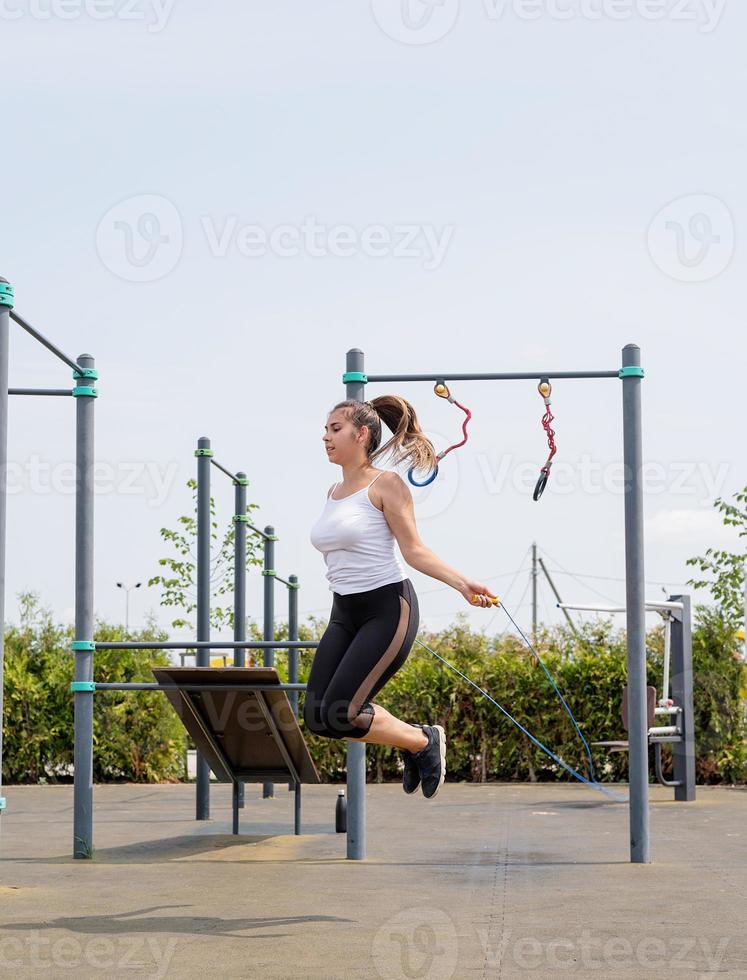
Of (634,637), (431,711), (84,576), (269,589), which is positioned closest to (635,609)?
(634,637)

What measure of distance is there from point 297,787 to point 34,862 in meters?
1.59

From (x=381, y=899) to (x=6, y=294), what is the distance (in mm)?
2654

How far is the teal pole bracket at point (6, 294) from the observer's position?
4945 millimetres

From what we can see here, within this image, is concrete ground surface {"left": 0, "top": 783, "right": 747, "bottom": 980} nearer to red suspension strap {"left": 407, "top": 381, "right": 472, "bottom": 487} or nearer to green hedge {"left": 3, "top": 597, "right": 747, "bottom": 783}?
red suspension strap {"left": 407, "top": 381, "right": 472, "bottom": 487}

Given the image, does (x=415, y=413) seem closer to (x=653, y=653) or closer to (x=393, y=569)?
(x=393, y=569)

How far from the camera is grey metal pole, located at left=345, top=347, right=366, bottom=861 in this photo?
240 inches

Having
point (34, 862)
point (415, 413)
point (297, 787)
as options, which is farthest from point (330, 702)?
point (297, 787)

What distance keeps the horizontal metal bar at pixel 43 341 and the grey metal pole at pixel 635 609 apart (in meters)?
2.59

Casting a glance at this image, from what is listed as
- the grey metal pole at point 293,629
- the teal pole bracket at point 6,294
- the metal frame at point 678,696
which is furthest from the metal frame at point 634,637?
the grey metal pole at point 293,629

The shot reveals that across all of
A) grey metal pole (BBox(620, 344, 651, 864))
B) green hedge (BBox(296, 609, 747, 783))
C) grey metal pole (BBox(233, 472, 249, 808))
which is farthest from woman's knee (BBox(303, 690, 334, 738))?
green hedge (BBox(296, 609, 747, 783))

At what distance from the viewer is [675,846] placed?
21.7 feet

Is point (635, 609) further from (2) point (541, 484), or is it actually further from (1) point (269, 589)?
(1) point (269, 589)

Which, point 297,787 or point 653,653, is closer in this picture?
point 297,787

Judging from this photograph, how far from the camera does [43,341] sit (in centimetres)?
573
